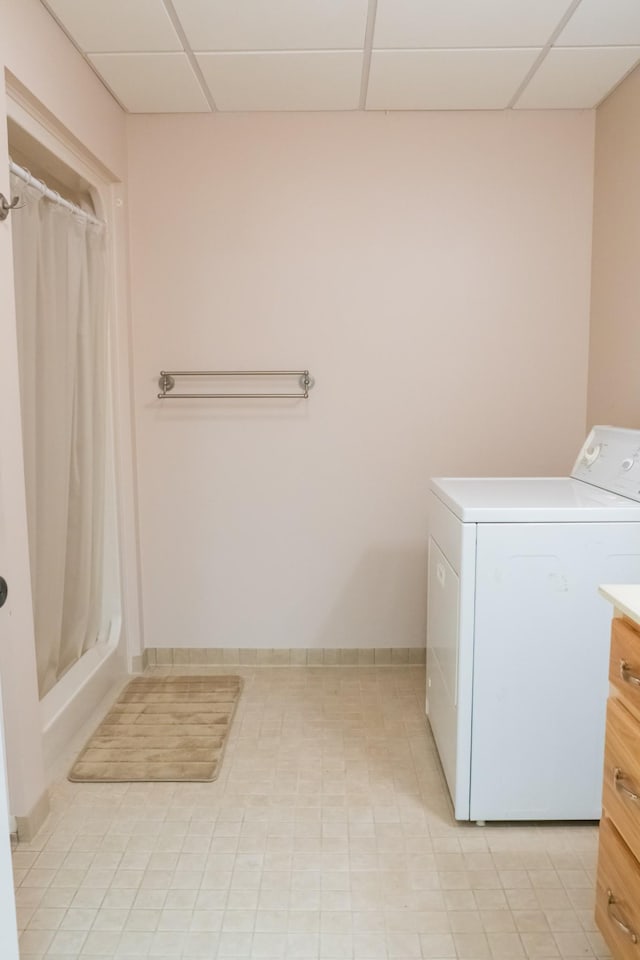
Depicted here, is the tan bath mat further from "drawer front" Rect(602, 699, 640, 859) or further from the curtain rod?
the curtain rod

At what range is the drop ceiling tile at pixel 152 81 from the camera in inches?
91.7

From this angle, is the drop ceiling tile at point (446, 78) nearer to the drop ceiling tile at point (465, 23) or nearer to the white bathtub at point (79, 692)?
the drop ceiling tile at point (465, 23)

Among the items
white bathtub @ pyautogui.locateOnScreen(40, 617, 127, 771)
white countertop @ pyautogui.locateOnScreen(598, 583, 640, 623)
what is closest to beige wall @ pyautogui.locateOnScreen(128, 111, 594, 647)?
white bathtub @ pyautogui.locateOnScreen(40, 617, 127, 771)

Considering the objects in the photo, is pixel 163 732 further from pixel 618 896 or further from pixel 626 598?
pixel 626 598

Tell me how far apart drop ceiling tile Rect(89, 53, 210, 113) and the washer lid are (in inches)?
67.3

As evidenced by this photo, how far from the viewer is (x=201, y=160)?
110 inches

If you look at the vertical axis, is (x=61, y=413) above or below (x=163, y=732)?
above

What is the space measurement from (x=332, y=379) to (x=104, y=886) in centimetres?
195

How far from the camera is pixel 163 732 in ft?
8.03

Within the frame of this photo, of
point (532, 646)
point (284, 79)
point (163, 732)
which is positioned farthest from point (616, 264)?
point (163, 732)

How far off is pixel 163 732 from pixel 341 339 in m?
1.68

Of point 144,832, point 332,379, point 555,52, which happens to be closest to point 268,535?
point 332,379

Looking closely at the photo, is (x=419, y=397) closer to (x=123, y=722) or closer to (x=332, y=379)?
(x=332, y=379)

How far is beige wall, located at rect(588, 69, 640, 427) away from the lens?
2.42 m
